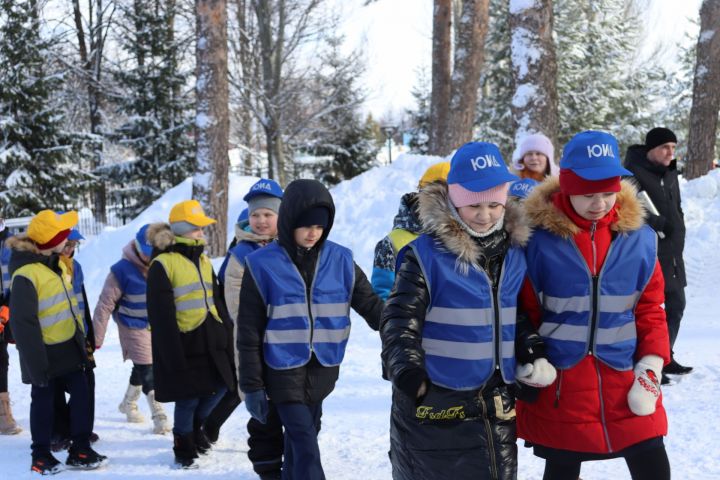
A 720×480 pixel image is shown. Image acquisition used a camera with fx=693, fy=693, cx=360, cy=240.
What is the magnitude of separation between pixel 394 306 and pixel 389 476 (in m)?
2.08

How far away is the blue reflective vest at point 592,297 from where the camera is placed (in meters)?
2.78

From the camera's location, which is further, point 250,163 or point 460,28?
point 250,163

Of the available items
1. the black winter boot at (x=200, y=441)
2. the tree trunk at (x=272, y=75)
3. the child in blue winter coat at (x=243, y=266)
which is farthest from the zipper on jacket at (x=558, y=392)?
the tree trunk at (x=272, y=75)

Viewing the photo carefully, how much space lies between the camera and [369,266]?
1055cm

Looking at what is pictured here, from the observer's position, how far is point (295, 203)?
3.63 metres

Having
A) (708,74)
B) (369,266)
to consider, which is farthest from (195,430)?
(708,74)

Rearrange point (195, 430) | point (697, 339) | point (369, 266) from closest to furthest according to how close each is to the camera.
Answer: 1. point (195, 430)
2. point (697, 339)
3. point (369, 266)

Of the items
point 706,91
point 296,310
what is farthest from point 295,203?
point 706,91

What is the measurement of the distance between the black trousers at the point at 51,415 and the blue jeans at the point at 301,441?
1.96 meters

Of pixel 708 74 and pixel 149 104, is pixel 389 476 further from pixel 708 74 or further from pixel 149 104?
pixel 149 104

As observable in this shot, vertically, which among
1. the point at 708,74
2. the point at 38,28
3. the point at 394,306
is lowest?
the point at 394,306

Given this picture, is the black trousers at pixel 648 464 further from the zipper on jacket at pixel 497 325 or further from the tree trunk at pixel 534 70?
the tree trunk at pixel 534 70

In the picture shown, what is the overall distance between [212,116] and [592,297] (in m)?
9.77

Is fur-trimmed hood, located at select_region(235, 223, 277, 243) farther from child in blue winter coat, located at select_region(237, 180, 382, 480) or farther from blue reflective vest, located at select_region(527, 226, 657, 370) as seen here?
blue reflective vest, located at select_region(527, 226, 657, 370)
